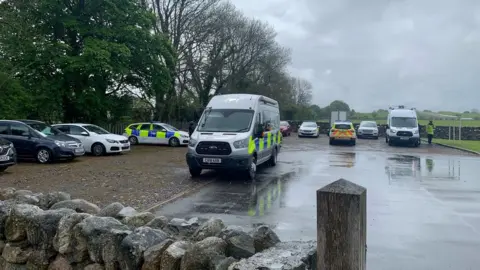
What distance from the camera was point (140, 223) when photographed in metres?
4.71

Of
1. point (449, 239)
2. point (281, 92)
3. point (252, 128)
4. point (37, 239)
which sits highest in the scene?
point (281, 92)

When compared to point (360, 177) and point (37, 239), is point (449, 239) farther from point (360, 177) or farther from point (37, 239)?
point (360, 177)

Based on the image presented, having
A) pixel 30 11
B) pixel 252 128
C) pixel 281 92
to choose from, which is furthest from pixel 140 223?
pixel 281 92

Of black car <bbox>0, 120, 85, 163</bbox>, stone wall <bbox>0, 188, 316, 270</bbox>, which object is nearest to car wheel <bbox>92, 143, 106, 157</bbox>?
black car <bbox>0, 120, 85, 163</bbox>

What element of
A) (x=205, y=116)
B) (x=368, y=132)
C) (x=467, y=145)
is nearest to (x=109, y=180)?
(x=205, y=116)

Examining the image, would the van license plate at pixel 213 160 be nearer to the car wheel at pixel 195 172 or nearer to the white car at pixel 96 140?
the car wheel at pixel 195 172

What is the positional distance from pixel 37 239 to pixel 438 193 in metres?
9.65

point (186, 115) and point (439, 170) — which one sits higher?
point (186, 115)

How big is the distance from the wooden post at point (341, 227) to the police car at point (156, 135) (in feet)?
83.8

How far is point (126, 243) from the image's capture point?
3914 millimetres

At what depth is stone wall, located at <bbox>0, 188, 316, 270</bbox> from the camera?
3.47 metres

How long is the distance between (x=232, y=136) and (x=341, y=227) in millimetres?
9895

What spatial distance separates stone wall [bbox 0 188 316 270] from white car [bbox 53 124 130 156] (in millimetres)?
15860

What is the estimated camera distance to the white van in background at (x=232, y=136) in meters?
12.5
